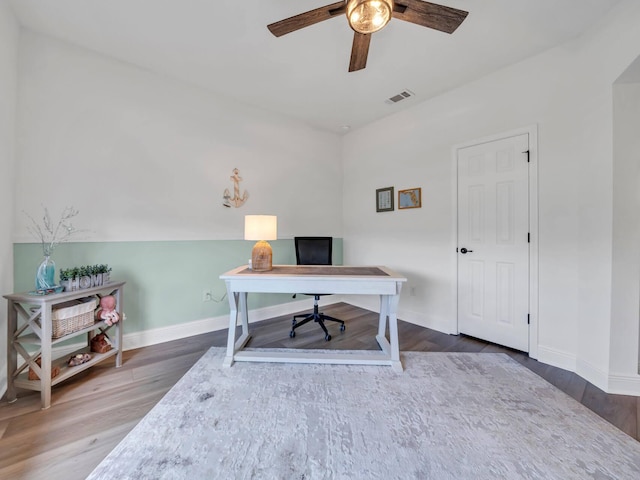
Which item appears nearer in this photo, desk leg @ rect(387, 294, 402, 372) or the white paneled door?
desk leg @ rect(387, 294, 402, 372)

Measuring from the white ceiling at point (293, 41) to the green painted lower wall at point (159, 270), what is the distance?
5.63ft

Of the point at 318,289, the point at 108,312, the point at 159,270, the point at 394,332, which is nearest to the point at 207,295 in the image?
the point at 159,270

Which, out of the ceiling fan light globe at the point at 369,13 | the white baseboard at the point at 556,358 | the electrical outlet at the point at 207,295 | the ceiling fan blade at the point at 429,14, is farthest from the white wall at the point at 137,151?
the white baseboard at the point at 556,358

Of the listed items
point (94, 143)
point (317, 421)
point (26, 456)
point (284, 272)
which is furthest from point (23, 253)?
point (317, 421)

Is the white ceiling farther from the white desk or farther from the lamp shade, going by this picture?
the white desk

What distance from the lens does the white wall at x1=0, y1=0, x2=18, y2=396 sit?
170cm

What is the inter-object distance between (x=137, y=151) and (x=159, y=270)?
1.18m

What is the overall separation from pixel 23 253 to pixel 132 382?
4.37 ft

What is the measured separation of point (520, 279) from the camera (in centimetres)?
234

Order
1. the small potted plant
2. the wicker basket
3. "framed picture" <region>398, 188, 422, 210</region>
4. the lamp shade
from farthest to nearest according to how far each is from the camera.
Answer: "framed picture" <region>398, 188, 422, 210</region> → the lamp shade → the small potted plant → the wicker basket

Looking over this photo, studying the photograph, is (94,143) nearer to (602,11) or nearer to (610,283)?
(602,11)

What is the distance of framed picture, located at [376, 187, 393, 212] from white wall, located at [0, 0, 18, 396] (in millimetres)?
3501

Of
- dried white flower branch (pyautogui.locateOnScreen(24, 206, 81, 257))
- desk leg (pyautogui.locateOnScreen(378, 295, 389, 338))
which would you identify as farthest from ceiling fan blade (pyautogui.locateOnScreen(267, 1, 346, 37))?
dried white flower branch (pyautogui.locateOnScreen(24, 206, 81, 257))

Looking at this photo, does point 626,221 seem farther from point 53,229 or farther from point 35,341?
point 53,229
